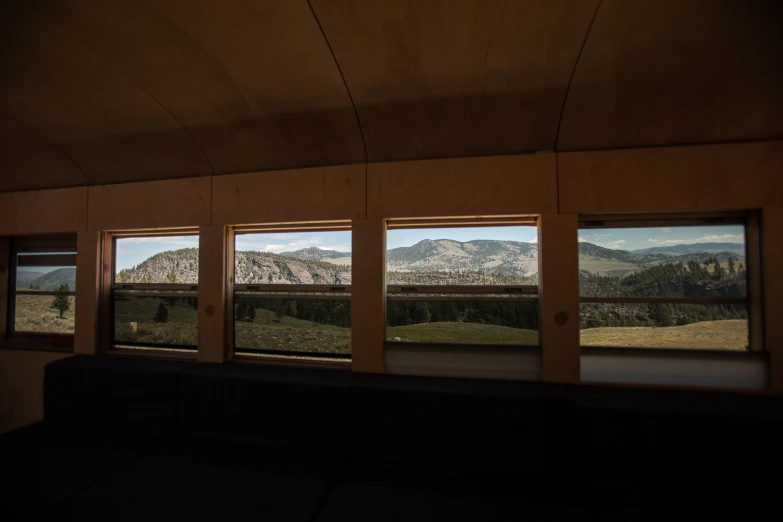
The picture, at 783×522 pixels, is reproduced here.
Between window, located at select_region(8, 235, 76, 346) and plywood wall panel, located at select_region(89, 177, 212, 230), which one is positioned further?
window, located at select_region(8, 235, 76, 346)

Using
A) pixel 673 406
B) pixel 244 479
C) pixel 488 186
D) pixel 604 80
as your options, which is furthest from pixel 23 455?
pixel 604 80

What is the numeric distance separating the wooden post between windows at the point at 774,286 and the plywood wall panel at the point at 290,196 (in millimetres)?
3224

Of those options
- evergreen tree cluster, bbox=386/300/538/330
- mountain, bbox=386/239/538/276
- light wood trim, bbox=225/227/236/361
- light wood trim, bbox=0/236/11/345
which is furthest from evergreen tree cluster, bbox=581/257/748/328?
light wood trim, bbox=0/236/11/345

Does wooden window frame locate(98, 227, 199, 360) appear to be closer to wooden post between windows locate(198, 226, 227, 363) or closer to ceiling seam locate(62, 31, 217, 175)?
wooden post between windows locate(198, 226, 227, 363)

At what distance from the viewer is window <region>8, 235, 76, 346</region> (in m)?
3.88

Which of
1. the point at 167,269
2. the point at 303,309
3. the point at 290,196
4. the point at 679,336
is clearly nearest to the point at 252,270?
the point at 303,309

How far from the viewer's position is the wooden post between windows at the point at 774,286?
2.31 metres

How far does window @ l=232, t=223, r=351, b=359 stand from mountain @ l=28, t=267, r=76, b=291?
8.30 ft

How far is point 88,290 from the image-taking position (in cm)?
352

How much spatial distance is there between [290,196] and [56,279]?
12.0 feet

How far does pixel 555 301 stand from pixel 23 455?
4608 mm

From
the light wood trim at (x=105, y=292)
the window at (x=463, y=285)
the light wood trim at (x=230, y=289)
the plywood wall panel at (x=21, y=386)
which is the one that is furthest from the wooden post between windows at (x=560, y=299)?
the plywood wall panel at (x=21, y=386)

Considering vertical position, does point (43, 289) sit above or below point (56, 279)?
below

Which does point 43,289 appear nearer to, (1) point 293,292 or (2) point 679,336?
(1) point 293,292
